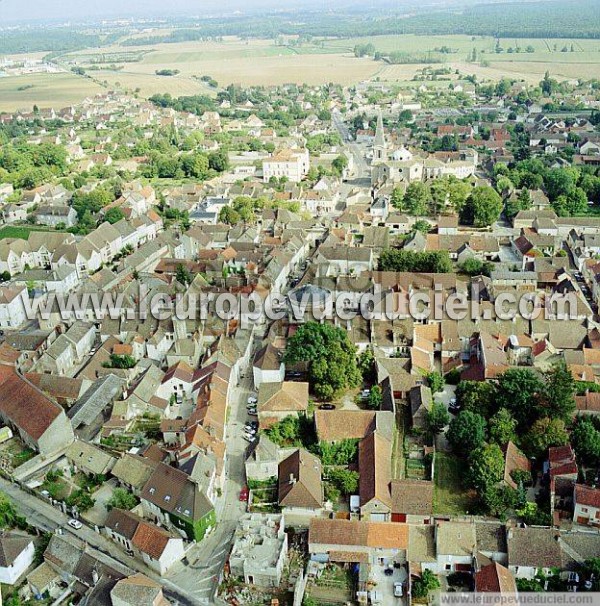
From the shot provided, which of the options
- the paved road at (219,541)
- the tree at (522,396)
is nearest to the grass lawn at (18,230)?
the paved road at (219,541)

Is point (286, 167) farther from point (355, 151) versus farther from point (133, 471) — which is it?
point (133, 471)

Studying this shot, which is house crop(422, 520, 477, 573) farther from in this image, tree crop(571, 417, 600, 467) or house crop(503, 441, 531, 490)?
tree crop(571, 417, 600, 467)

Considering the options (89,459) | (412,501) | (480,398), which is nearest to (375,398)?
(480,398)

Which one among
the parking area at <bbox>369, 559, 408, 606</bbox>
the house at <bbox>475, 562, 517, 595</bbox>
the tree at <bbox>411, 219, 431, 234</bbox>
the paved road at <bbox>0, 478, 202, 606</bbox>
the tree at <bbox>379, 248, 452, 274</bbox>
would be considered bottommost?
the parking area at <bbox>369, 559, 408, 606</bbox>

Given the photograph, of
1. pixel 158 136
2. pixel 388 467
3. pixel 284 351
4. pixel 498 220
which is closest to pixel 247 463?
pixel 388 467

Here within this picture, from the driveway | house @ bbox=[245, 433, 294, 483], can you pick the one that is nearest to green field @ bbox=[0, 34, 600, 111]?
the driveway
